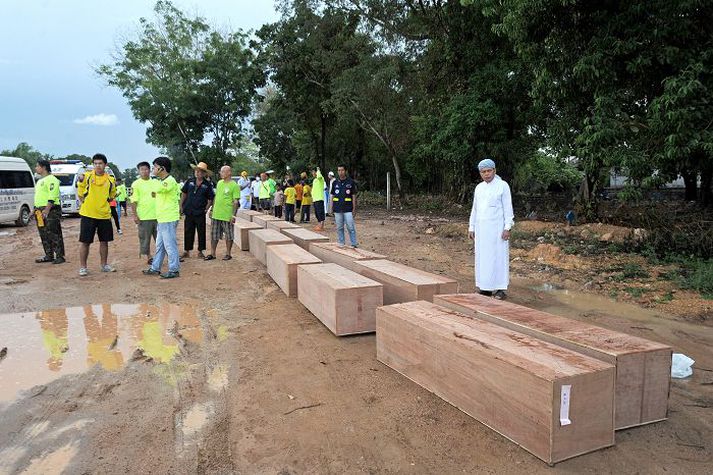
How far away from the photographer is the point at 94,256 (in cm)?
979

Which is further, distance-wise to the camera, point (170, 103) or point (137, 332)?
point (170, 103)

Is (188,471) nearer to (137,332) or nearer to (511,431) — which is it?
(511,431)

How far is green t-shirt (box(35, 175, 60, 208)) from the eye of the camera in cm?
831

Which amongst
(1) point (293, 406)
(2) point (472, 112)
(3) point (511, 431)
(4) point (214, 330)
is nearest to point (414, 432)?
(3) point (511, 431)

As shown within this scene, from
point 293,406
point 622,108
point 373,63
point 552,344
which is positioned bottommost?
point 293,406

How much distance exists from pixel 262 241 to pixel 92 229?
2521 mm

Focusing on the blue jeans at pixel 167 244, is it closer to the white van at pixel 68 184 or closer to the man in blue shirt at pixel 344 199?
the man in blue shirt at pixel 344 199

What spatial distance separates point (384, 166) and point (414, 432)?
33.2 m

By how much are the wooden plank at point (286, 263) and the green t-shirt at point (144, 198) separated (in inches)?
77.9

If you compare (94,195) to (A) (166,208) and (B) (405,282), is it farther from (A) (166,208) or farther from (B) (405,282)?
(B) (405,282)

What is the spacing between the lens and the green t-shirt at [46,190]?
8.31 metres

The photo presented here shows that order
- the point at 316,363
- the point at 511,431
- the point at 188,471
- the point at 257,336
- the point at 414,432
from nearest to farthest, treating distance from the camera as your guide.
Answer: the point at 188,471, the point at 511,431, the point at 414,432, the point at 316,363, the point at 257,336

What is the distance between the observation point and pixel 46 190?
27.5ft

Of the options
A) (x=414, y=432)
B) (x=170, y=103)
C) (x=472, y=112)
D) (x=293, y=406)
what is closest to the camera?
(x=414, y=432)
